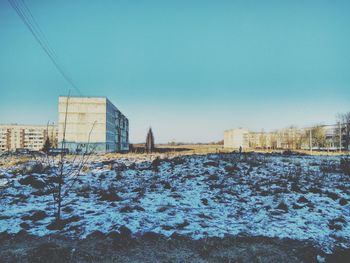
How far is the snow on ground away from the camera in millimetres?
4715

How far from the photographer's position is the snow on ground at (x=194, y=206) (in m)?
4.71

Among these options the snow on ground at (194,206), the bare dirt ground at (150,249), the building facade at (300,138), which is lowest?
Answer: the bare dirt ground at (150,249)

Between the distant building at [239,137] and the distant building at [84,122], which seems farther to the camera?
the distant building at [239,137]

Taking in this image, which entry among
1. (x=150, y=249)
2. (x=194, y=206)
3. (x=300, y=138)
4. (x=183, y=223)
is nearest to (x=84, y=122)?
(x=194, y=206)

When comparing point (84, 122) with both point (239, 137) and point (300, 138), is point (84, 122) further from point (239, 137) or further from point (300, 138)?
point (239, 137)

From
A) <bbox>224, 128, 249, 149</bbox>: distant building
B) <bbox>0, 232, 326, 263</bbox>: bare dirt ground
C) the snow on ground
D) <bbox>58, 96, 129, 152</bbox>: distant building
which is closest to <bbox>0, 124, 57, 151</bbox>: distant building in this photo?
<bbox>224, 128, 249, 149</bbox>: distant building

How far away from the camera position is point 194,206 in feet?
20.4

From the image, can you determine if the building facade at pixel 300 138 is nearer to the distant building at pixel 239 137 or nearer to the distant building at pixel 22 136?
the distant building at pixel 239 137

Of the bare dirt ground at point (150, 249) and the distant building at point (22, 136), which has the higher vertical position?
the distant building at point (22, 136)

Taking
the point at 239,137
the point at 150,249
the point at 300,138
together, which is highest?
the point at 239,137

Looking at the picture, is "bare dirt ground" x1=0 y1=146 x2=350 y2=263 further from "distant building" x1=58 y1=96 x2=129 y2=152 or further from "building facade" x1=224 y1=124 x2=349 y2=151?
"building facade" x1=224 y1=124 x2=349 y2=151

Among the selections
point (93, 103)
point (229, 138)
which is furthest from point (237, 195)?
point (229, 138)

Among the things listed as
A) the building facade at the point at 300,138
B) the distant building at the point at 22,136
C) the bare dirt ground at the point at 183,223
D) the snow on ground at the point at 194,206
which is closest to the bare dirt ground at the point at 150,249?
the bare dirt ground at the point at 183,223

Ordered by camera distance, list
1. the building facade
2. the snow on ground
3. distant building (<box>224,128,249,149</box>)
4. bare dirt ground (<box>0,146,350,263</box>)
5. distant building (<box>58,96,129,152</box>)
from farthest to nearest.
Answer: distant building (<box>224,128,249,149</box>) < the building facade < distant building (<box>58,96,129,152</box>) < the snow on ground < bare dirt ground (<box>0,146,350,263</box>)
